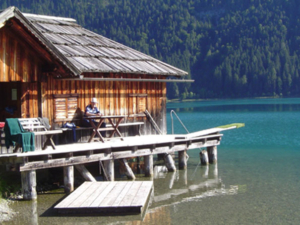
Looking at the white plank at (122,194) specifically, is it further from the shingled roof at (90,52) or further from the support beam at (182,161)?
the support beam at (182,161)

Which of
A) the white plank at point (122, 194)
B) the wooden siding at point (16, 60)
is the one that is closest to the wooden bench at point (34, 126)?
the wooden siding at point (16, 60)

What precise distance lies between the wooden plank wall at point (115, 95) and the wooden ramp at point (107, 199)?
3.72 metres

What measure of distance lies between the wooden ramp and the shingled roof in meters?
4.59

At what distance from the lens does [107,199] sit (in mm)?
13562

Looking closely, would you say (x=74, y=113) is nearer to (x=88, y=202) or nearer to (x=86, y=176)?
(x=86, y=176)

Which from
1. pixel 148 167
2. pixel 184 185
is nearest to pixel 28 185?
pixel 148 167

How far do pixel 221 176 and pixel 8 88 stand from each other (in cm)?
884

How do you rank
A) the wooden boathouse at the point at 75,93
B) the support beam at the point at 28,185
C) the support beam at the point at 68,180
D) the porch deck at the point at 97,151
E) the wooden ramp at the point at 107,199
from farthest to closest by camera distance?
1. the support beam at the point at 68,180
2. the wooden boathouse at the point at 75,93
3. the support beam at the point at 28,185
4. the porch deck at the point at 97,151
5. the wooden ramp at the point at 107,199

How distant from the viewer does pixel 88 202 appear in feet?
43.6

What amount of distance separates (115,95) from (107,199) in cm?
694

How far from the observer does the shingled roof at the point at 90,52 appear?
728 inches

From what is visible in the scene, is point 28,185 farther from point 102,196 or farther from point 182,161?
point 182,161

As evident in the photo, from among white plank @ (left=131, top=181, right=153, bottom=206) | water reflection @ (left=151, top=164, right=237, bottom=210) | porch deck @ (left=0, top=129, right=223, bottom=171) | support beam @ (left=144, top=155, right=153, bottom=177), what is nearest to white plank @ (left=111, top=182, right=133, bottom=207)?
white plank @ (left=131, top=181, right=153, bottom=206)

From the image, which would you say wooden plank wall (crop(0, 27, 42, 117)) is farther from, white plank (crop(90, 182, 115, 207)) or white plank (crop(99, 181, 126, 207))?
white plank (crop(99, 181, 126, 207))
